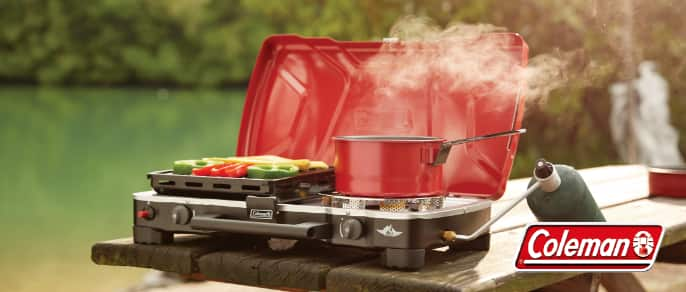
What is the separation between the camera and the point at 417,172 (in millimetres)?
1965

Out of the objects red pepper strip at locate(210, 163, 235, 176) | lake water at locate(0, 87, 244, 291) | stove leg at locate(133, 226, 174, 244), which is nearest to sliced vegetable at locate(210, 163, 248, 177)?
red pepper strip at locate(210, 163, 235, 176)

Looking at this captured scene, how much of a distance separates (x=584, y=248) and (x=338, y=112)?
843 mm

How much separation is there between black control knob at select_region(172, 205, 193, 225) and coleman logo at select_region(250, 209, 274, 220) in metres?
0.19

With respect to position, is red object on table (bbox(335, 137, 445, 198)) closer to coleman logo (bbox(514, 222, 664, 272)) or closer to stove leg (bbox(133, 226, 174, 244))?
coleman logo (bbox(514, 222, 664, 272))

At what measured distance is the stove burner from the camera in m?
1.94

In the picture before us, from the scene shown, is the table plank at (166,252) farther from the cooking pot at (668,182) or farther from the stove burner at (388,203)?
the cooking pot at (668,182)

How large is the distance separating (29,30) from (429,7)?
34.3 m

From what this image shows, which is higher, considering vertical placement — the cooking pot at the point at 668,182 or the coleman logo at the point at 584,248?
the coleman logo at the point at 584,248

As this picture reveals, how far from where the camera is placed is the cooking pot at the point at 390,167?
195 cm

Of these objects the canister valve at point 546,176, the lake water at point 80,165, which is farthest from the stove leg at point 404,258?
the lake water at point 80,165

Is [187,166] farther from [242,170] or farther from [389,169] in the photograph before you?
[389,169]

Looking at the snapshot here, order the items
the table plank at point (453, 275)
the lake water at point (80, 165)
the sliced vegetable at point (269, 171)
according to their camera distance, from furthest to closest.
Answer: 1. the lake water at point (80, 165)
2. the sliced vegetable at point (269, 171)
3. the table plank at point (453, 275)

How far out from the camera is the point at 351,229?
6.27ft

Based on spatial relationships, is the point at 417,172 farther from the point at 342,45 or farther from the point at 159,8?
the point at 159,8
